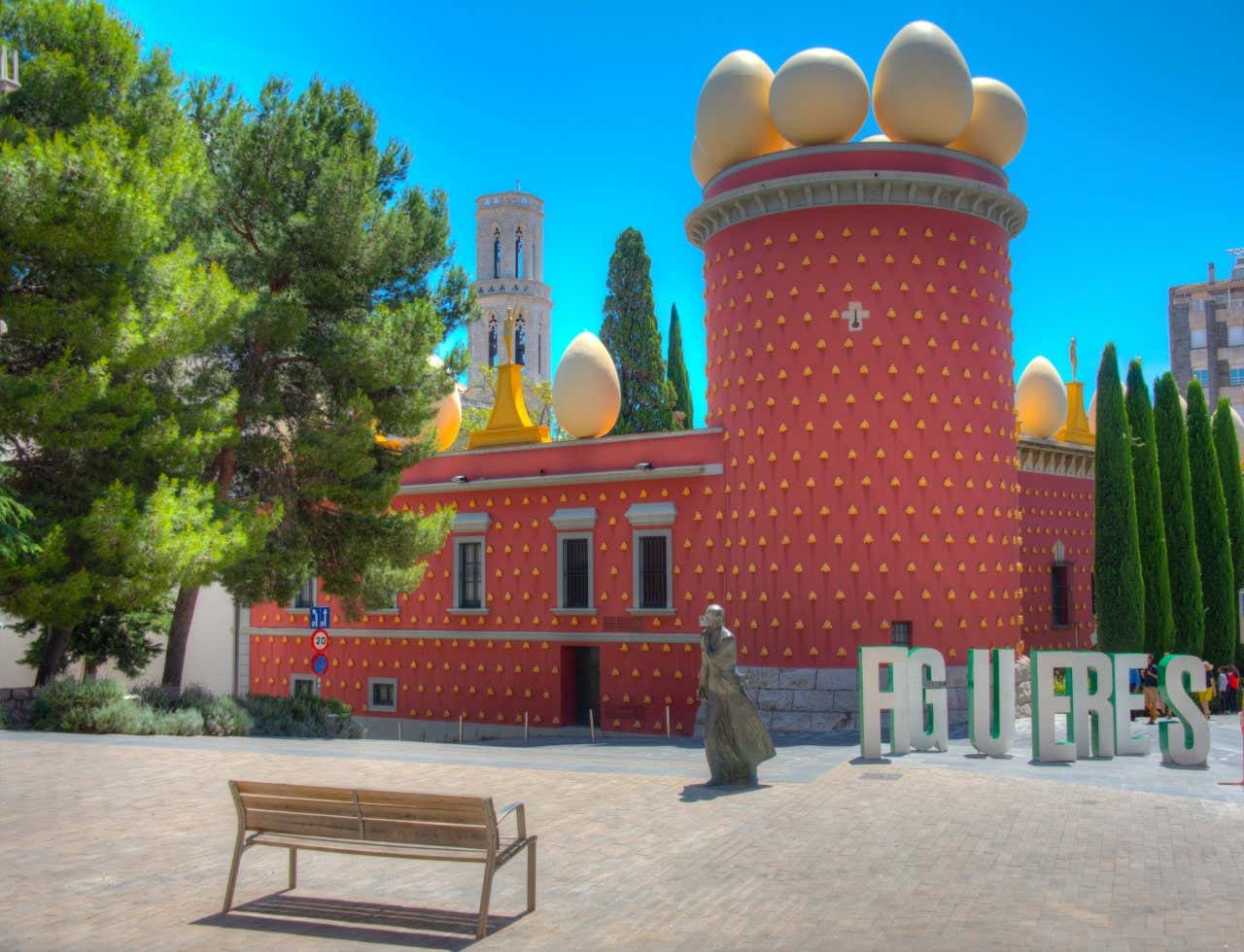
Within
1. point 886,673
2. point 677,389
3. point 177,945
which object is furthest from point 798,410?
point 677,389

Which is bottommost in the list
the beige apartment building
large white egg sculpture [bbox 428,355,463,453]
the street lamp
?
large white egg sculpture [bbox 428,355,463,453]

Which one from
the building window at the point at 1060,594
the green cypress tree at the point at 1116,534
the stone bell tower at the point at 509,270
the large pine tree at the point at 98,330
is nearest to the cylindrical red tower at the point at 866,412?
the green cypress tree at the point at 1116,534

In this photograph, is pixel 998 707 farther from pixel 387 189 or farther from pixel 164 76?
pixel 164 76

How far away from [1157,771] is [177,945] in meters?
14.0

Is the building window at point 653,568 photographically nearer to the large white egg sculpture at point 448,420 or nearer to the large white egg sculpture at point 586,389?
the large white egg sculpture at point 586,389

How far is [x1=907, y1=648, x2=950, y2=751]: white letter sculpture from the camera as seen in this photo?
1922 centimetres

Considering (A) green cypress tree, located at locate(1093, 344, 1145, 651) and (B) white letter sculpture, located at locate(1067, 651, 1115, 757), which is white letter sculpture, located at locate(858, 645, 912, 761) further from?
(A) green cypress tree, located at locate(1093, 344, 1145, 651)

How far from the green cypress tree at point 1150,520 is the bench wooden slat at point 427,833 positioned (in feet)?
84.8

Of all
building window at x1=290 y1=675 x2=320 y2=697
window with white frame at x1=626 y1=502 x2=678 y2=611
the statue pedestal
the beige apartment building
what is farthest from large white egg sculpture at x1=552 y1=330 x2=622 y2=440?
the beige apartment building

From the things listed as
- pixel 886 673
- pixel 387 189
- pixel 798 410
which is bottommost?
pixel 886 673

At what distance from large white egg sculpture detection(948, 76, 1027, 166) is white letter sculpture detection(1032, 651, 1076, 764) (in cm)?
1251

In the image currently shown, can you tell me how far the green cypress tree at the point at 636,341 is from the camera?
51094 mm

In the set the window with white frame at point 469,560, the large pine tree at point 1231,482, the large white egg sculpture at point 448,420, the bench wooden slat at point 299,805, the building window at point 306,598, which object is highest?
the large white egg sculpture at point 448,420

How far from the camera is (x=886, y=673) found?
65.6ft
